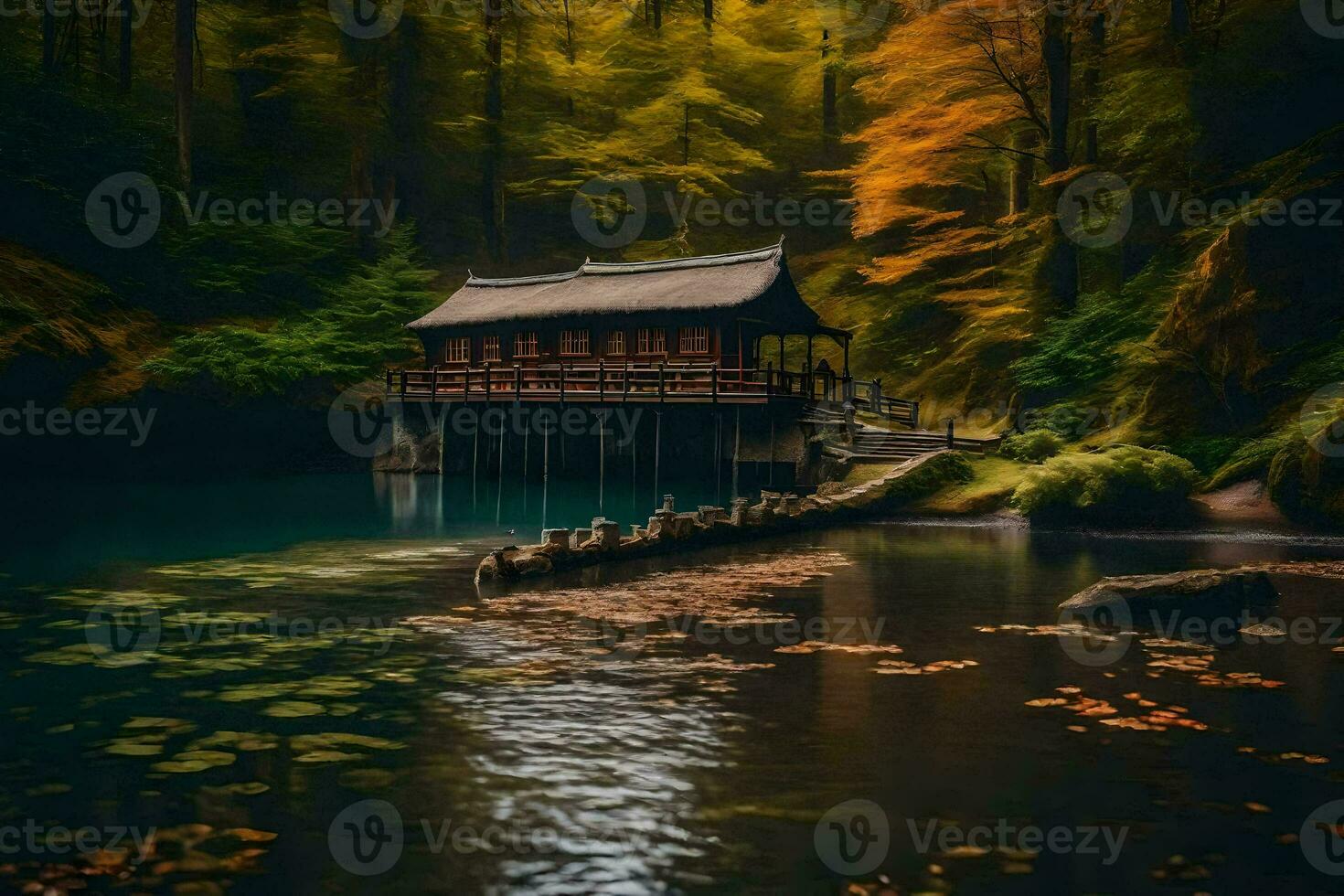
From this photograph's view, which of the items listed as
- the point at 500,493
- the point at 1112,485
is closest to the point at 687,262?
the point at 500,493

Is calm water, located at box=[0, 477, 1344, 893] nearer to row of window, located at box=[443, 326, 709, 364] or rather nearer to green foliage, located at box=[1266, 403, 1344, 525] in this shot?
green foliage, located at box=[1266, 403, 1344, 525]

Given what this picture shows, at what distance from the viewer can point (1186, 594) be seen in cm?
1608

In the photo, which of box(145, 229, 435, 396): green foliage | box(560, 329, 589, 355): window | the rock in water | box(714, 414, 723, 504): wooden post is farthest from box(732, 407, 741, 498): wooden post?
box(145, 229, 435, 396): green foliage

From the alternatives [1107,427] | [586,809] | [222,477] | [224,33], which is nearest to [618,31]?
[224,33]

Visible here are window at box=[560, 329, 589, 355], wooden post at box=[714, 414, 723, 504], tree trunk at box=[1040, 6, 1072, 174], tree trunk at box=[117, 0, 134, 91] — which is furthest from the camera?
tree trunk at box=[117, 0, 134, 91]

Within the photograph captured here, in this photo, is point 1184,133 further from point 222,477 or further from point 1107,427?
point 222,477

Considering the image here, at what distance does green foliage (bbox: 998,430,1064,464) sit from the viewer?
1186 inches

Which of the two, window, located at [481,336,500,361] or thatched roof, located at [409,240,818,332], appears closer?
thatched roof, located at [409,240,818,332]

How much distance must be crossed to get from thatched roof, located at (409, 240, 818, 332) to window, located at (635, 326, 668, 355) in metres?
0.97

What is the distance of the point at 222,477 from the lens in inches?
1676

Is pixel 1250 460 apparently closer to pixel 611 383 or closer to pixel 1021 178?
pixel 1021 178

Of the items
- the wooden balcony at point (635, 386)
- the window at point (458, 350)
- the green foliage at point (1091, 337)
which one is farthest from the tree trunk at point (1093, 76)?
the window at point (458, 350)

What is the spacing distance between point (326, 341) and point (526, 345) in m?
8.24

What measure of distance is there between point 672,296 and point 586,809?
3152 cm
